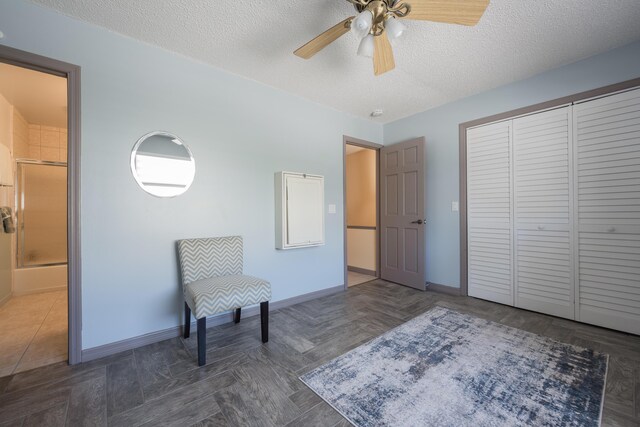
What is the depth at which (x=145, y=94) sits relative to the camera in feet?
7.02

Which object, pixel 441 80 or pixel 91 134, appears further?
pixel 441 80

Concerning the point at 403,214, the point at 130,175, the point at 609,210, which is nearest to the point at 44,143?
the point at 130,175

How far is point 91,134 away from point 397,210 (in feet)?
11.5

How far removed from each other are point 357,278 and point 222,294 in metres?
2.74

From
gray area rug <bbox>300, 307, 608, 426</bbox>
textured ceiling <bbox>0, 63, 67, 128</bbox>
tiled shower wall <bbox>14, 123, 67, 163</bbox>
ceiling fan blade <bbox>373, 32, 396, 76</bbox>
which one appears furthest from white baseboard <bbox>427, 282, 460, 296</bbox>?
tiled shower wall <bbox>14, 123, 67, 163</bbox>

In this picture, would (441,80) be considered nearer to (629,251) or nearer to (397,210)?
(397,210)

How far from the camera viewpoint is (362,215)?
16.1ft

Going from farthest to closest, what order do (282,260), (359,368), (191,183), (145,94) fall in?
(282,260) < (191,183) < (145,94) < (359,368)

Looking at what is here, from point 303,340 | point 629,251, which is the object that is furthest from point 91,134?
point 629,251

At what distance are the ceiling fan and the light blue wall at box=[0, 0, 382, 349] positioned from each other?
3.96ft

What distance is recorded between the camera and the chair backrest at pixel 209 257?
2.16 m

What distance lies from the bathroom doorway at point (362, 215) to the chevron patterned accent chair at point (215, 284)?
6.61 ft

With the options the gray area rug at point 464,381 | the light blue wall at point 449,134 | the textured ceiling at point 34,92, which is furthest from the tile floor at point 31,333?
the light blue wall at point 449,134

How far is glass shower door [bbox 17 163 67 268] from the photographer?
367cm
